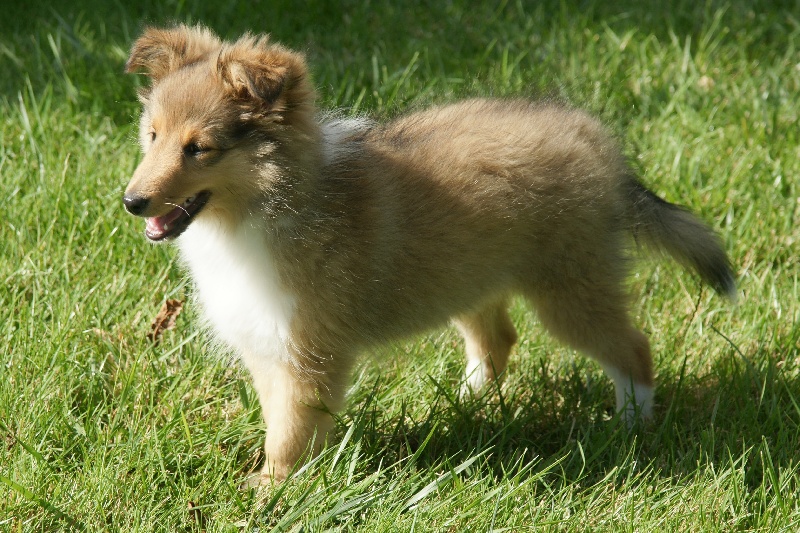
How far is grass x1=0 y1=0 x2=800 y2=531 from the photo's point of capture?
341 cm

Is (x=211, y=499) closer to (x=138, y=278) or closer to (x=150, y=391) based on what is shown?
(x=150, y=391)

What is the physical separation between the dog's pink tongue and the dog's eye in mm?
185

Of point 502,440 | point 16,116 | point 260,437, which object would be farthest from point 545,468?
point 16,116

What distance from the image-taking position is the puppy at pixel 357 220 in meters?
3.17

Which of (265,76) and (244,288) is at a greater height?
(265,76)

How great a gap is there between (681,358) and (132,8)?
4309 millimetres

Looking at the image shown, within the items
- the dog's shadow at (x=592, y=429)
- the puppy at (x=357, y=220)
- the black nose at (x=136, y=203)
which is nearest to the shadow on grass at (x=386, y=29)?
the puppy at (x=357, y=220)

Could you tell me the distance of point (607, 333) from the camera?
4020 mm

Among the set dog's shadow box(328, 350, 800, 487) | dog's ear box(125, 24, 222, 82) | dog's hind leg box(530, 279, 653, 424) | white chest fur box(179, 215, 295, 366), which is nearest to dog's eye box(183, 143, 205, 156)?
white chest fur box(179, 215, 295, 366)

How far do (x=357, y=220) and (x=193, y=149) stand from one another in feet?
2.02

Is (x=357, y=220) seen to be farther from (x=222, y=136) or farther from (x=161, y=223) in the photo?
(x=161, y=223)

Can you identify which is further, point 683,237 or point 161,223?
point 683,237

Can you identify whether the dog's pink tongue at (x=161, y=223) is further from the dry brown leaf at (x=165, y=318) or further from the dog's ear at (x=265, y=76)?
the dry brown leaf at (x=165, y=318)

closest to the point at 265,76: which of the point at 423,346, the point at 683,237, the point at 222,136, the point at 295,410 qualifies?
the point at 222,136
